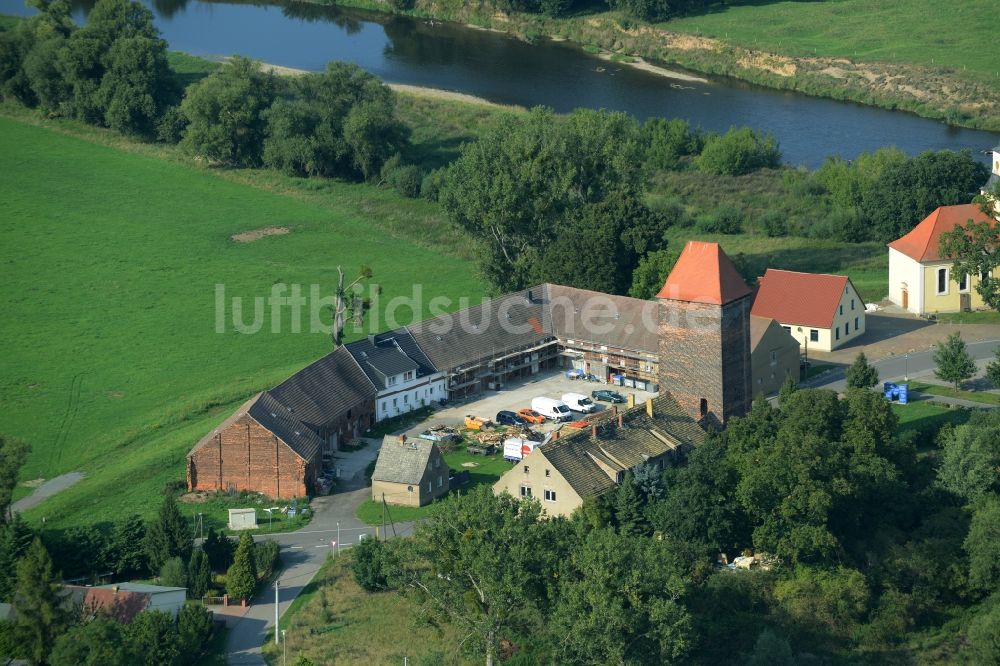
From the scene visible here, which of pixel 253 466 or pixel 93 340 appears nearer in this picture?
pixel 253 466

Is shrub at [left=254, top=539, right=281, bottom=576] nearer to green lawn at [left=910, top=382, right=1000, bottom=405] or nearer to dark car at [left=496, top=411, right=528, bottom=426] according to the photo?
dark car at [left=496, top=411, right=528, bottom=426]

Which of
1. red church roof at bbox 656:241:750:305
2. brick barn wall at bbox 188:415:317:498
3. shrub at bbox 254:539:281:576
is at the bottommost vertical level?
shrub at bbox 254:539:281:576

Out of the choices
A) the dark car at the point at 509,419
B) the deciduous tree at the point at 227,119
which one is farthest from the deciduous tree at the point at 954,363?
the deciduous tree at the point at 227,119

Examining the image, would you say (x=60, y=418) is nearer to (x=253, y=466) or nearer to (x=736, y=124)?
(x=253, y=466)

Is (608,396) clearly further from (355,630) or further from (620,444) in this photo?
(355,630)

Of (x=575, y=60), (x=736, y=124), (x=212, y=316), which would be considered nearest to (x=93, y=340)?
(x=212, y=316)

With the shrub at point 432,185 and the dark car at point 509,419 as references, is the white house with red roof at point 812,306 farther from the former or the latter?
the shrub at point 432,185

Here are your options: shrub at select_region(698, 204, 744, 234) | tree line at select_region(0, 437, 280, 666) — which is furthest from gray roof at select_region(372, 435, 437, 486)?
shrub at select_region(698, 204, 744, 234)
